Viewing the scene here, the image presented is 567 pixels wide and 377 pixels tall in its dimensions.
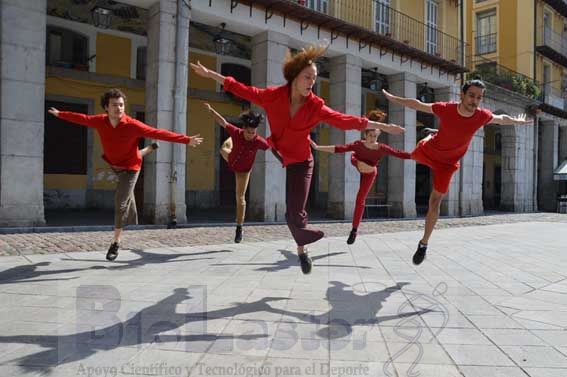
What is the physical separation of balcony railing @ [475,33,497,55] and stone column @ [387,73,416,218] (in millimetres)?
13942

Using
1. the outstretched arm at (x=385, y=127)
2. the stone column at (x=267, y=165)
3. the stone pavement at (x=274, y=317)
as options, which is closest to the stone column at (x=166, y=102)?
the stone column at (x=267, y=165)

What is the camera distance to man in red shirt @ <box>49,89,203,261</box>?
589 centimetres

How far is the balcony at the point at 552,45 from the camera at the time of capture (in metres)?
27.6

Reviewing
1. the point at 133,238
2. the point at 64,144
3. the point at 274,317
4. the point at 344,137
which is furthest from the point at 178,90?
the point at 274,317

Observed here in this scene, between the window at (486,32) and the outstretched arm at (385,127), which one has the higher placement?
the window at (486,32)

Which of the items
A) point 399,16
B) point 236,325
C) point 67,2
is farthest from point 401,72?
point 236,325

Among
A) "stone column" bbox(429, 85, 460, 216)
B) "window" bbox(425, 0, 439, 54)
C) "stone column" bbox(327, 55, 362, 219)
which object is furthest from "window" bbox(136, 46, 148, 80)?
"stone column" bbox(429, 85, 460, 216)

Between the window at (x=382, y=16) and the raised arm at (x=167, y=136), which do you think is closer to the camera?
the raised arm at (x=167, y=136)

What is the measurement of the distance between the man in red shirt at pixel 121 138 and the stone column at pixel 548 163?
28.8 m

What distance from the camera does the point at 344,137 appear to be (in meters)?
15.8

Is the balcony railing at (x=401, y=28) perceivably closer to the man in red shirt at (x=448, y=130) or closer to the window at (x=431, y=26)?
the window at (x=431, y=26)

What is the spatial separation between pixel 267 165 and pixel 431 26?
12222 mm

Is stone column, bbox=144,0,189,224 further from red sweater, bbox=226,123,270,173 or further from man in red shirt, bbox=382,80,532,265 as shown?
man in red shirt, bbox=382,80,532,265

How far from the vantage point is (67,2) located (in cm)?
1320
